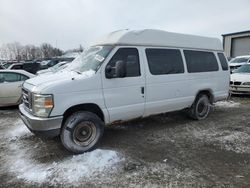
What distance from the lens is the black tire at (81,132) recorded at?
14.6 ft

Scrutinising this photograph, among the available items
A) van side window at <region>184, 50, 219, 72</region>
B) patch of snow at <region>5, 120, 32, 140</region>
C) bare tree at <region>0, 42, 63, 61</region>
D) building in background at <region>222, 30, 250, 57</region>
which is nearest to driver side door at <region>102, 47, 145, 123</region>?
van side window at <region>184, 50, 219, 72</region>

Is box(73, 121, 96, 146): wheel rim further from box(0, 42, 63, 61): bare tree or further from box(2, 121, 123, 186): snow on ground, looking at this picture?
box(0, 42, 63, 61): bare tree

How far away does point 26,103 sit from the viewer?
4.75 meters

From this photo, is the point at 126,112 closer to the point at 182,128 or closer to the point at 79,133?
the point at 79,133

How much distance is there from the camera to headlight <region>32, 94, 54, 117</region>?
13.4 feet

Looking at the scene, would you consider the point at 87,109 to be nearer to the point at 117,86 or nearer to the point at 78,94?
the point at 78,94

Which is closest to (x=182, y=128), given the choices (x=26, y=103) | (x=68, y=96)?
(x=68, y=96)

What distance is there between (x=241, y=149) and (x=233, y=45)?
1466 inches

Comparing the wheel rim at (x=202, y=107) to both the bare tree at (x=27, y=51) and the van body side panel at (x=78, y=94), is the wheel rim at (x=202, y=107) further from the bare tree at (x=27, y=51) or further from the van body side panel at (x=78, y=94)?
the bare tree at (x=27, y=51)

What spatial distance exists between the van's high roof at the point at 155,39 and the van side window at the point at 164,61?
0.18 metres

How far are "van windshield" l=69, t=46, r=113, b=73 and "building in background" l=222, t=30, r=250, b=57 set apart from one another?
35980 mm

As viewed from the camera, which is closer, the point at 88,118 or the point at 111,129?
the point at 88,118

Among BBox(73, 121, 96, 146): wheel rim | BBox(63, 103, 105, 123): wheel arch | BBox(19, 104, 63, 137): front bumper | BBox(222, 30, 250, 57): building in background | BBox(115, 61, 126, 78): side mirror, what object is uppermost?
BBox(222, 30, 250, 57): building in background

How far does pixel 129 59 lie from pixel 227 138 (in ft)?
9.40
